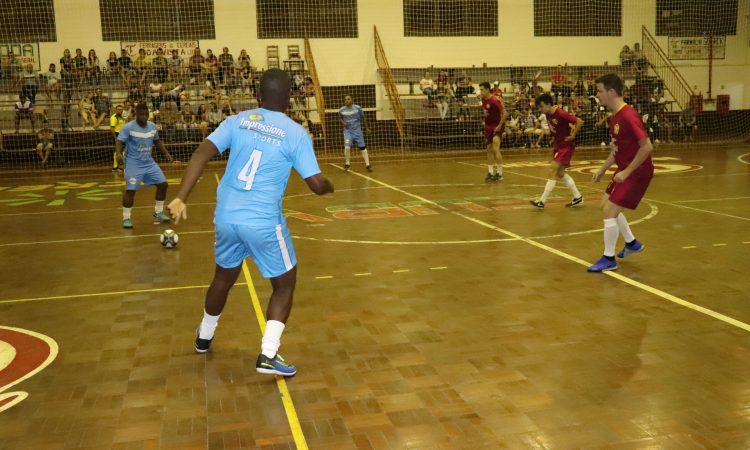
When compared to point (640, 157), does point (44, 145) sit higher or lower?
lower

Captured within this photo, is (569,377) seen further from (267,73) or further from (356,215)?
(356,215)

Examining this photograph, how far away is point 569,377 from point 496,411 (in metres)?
0.75

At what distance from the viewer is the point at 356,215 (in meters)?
11.8

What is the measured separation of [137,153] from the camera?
11125mm

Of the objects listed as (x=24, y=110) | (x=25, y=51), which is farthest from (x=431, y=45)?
(x=24, y=110)

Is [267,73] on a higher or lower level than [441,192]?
higher

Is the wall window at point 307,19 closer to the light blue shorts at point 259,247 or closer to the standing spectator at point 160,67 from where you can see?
the standing spectator at point 160,67

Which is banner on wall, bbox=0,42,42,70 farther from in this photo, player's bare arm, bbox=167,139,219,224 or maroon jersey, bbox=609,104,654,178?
player's bare arm, bbox=167,139,219,224

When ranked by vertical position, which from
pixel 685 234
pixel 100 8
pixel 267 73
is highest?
pixel 100 8

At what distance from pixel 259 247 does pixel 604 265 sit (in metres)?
4.29

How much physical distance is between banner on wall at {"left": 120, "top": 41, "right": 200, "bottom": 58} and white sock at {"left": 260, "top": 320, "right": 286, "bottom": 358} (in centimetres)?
2302


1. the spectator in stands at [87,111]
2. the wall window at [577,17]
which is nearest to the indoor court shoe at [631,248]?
the spectator in stands at [87,111]

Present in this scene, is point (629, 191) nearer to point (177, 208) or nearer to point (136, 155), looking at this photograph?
point (177, 208)

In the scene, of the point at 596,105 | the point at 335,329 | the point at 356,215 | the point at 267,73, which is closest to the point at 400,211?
the point at 356,215
